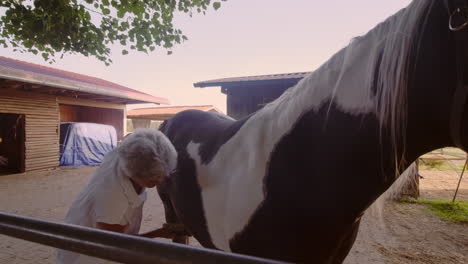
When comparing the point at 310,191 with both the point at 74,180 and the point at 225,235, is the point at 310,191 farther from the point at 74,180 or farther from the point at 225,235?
the point at 74,180

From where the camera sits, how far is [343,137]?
2.66 feet

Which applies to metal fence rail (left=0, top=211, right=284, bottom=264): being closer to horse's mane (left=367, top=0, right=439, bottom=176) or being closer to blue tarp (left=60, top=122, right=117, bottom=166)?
horse's mane (left=367, top=0, right=439, bottom=176)

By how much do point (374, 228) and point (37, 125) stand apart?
11.2 meters

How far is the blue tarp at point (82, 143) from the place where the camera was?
1078cm

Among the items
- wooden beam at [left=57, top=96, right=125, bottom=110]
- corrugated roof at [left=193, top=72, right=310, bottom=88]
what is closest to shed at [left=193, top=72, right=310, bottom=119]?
corrugated roof at [left=193, top=72, right=310, bottom=88]

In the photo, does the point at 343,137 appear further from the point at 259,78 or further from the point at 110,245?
the point at 259,78

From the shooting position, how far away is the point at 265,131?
1.08 meters

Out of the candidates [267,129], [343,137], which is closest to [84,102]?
[267,129]

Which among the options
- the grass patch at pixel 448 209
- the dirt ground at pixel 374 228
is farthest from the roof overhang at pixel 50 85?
the grass patch at pixel 448 209

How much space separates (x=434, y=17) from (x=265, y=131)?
0.65 m

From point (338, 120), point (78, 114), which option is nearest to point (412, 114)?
point (338, 120)

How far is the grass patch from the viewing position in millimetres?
5094

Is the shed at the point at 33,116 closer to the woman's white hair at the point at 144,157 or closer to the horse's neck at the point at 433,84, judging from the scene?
the woman's white hair at the point at 144,157

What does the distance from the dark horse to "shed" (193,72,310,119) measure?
6009 millimetres
